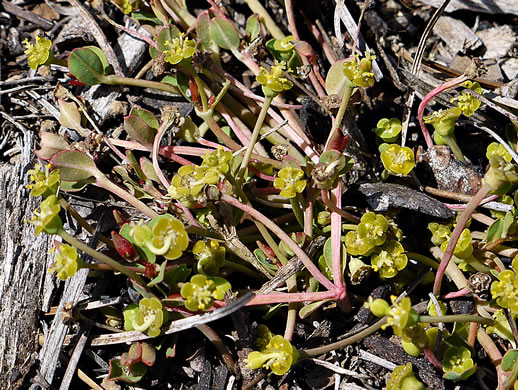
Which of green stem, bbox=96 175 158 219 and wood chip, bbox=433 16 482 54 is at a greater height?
green stem, bbox=96 175 158 219

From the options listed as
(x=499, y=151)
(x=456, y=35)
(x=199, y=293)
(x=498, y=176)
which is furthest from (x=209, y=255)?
(x=456, y=35)

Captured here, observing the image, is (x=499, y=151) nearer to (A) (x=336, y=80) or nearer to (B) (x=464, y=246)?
(B) (x=464, y=246)

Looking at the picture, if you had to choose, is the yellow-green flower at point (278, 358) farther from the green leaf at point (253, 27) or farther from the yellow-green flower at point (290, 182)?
the green leaf at point (253, 27)

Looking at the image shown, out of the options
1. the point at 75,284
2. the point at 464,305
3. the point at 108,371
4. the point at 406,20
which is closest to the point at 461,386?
the point at 464,305

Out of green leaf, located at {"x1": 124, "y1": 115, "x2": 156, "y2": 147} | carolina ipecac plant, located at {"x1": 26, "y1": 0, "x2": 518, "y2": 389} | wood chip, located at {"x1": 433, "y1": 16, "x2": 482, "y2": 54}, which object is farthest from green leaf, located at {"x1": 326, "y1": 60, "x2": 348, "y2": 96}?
wood chip, located at {"x1": 433, "y1": 16, "x2": 482, "y2": 54}

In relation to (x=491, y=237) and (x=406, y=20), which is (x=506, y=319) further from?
(x=406, y=20)

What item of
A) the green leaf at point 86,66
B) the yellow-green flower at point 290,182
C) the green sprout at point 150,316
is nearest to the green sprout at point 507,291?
the yellow-green flower at point 290,182

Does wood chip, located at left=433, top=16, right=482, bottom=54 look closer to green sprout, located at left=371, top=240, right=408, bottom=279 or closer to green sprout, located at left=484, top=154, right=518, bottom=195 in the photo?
green sprout, located at left=484, top=154, right=518, bottom=195
